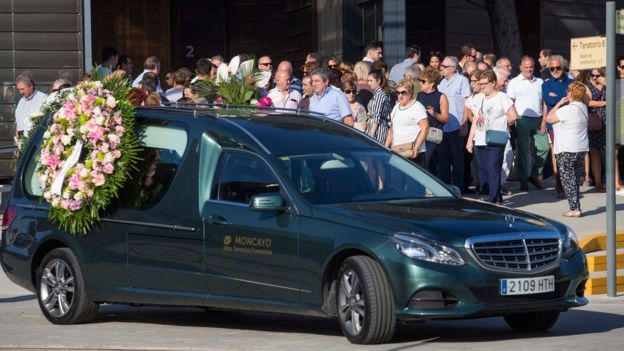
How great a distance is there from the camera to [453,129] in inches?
814

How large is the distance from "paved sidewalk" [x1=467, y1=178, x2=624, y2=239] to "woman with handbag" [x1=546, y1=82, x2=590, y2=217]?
416mm

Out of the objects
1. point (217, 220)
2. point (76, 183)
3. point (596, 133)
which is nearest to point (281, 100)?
point (596, 133)

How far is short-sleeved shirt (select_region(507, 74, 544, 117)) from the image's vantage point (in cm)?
2188

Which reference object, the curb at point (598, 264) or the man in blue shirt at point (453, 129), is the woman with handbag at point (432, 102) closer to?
the man in blue shirt at point (453, 129)

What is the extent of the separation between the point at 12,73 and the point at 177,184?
47.8ft

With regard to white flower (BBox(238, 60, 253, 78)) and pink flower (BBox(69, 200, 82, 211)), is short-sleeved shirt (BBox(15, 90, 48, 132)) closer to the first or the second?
white flower (BBox(238, 60, 253, 78))

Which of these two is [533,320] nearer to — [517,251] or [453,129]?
[517,251]

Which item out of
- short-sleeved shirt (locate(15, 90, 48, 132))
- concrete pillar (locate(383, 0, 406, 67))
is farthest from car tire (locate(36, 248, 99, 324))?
concrete pillar (locate(383, 0, 406, 67))

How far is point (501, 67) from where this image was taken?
22234mm

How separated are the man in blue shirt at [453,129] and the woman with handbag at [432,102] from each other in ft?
2.53

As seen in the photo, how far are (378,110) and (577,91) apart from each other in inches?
92.0

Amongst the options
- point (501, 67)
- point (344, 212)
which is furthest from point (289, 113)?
point (501, 67)

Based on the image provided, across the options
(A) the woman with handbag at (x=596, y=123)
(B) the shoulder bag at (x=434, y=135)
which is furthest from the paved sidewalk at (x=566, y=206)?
(B) the shoulder bag at (x=434, y=135)

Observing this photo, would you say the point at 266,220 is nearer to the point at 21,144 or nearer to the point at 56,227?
the point at 56,227
